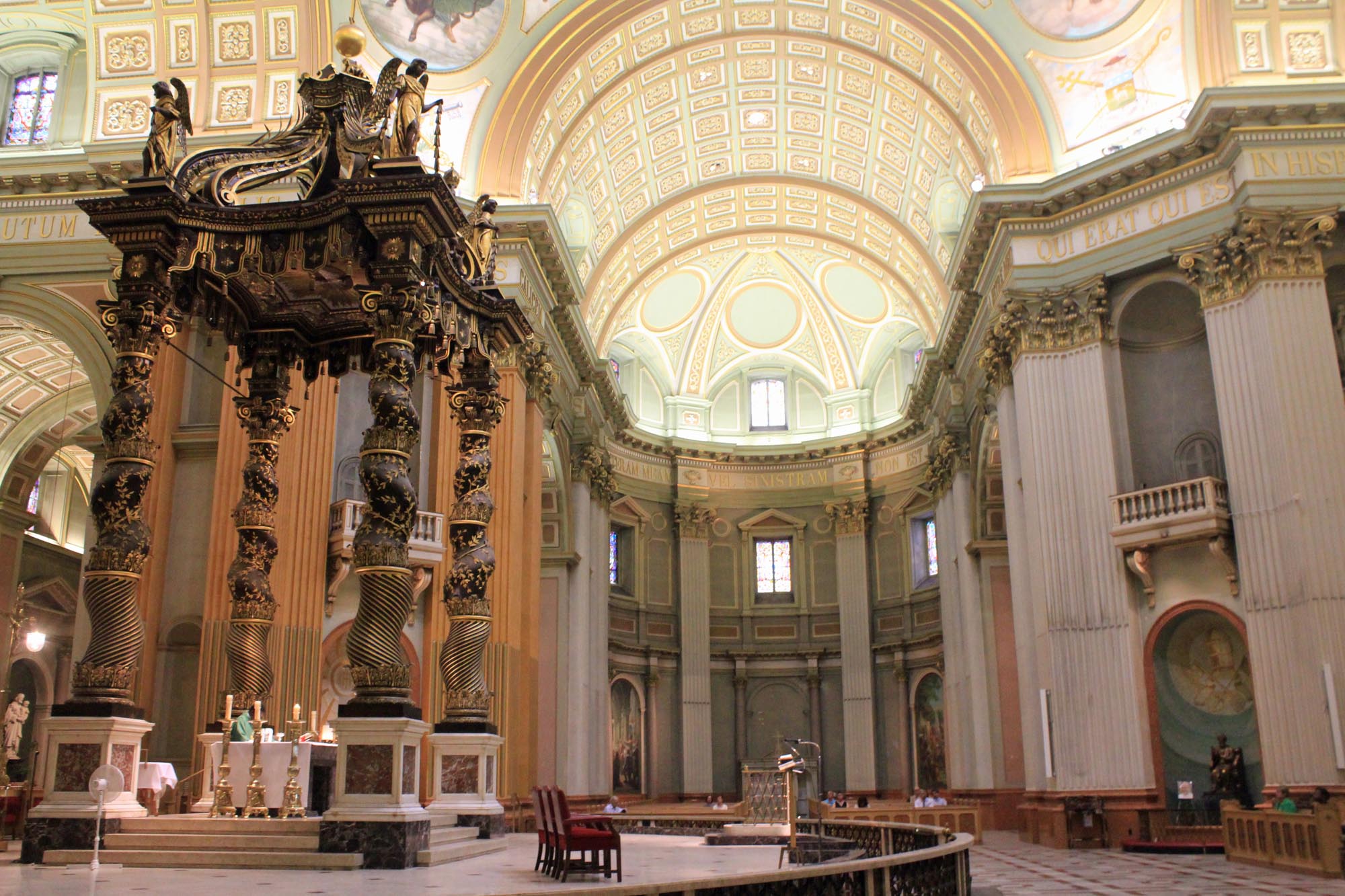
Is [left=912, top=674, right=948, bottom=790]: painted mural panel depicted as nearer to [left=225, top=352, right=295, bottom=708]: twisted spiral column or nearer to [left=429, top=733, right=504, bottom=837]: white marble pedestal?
[left=429, top=733, right=504, bottom=837]: white marble pedestal

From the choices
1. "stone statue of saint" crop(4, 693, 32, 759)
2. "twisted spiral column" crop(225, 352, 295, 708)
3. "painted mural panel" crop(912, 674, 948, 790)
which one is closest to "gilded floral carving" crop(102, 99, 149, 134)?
"twisted spiral column" crop(225, 352, 295, 708)

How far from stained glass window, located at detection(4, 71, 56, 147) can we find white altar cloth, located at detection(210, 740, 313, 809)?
44.7 feet

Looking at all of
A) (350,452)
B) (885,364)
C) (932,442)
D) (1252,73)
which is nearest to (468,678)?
(350,452)

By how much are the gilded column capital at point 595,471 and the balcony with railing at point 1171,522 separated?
45.0ft

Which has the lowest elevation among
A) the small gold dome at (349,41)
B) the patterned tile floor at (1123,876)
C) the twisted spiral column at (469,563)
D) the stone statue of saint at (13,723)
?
the patterned tile floor at (1123,876)

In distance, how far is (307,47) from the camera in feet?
66.7

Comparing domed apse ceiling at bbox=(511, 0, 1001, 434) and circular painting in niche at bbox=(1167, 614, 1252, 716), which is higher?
domed apse ceiling at bbox=(511, 0, 1001, 434)

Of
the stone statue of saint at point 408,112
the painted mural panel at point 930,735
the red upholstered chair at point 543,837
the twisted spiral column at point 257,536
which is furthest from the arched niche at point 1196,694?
the stone statue of saint at point 408,112

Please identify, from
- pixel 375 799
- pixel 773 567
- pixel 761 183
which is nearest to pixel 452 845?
pixel 375 799

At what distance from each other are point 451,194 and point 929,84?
16.2 metres

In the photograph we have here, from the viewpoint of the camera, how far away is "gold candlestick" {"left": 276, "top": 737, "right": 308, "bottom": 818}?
1116 centimetres

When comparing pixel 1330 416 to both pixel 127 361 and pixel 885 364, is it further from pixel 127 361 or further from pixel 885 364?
pixel 885 364

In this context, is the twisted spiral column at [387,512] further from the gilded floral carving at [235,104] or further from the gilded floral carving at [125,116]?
the gilded floral carving at [125,116]

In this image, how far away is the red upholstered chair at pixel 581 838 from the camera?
9.71 metres
